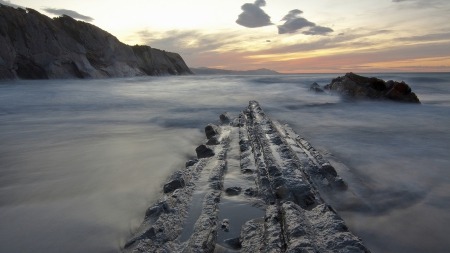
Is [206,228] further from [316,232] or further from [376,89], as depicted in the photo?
[376,89]

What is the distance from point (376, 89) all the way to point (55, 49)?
2901 centimetres

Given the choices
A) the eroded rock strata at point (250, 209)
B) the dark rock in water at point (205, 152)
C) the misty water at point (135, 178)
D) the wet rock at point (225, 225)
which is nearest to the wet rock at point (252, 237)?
the eroded rock strata at point (250, 209)

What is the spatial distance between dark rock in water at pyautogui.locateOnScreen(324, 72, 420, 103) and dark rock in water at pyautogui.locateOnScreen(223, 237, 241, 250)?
975 cm

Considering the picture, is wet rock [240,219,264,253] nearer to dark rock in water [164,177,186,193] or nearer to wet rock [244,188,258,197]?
wet rock [244,188,258,197]

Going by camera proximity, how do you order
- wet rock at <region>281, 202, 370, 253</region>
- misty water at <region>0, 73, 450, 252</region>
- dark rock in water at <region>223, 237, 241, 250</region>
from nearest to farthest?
wet rock at <region>281, 202, 370, 253</region> → dark rock in water at <region>223, 237, 241, 250</region> → misty water at <region>0, 73, 450, 252</region>

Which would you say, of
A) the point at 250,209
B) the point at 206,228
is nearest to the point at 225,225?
the point at 206,228

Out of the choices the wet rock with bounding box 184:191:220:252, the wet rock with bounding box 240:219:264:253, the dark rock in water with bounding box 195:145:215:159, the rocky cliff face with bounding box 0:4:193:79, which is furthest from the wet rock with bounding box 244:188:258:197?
the rocky cliff face with bounding box 0:4:193:79

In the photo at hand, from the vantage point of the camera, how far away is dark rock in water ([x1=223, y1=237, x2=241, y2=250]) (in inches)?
53.0

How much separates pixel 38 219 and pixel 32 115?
241 inches

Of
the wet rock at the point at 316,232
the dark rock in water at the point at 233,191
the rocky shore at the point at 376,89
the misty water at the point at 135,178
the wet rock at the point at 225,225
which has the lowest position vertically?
the misty water at the point at 135,178

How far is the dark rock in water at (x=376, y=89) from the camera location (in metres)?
8.79

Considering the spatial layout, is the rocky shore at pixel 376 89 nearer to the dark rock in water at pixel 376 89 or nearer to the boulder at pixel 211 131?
the dark rock in water at pixel 376 89

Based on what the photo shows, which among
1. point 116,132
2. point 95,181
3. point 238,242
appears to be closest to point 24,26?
point 116,132

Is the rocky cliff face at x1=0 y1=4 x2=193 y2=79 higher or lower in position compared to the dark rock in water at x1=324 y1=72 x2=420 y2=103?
higher
